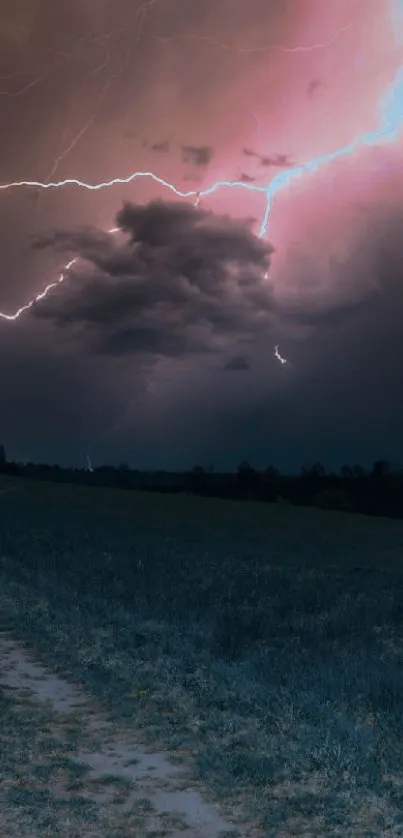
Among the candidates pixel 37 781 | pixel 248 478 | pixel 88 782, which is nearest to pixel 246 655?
pixel 88 782

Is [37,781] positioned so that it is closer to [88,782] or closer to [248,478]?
[88,782]

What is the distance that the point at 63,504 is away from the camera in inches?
2004

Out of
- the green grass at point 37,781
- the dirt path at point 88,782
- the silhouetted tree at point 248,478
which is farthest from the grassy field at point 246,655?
the silhouetted tree at point 248,478

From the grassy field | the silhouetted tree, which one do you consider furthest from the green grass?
the silhouetted tree

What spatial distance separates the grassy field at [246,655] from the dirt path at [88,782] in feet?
0.89

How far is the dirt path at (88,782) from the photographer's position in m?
5.43

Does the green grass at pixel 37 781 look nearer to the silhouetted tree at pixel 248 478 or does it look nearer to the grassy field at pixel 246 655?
the grassy field at pixel 246 655

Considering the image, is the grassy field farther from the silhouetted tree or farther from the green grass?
the silhouetted tree

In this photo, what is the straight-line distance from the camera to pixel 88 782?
6211 mm

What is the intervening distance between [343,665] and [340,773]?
4.42m

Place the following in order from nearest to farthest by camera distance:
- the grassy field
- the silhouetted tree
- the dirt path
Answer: the dirt path, the grassy field, the silhouetted tree

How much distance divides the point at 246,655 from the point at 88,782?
5.49 meters

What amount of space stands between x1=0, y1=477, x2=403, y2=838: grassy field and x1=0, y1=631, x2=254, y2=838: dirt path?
27cm

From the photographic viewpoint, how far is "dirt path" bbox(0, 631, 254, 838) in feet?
17.8
